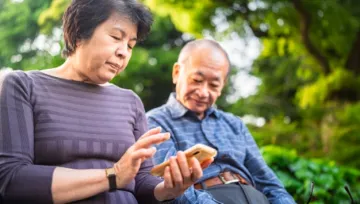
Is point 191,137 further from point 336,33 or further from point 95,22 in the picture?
point 336,33

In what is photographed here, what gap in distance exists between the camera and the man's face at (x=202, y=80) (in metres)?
2.74

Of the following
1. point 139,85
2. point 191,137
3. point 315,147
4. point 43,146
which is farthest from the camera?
point 139,85

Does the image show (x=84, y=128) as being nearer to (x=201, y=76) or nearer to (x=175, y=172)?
(x=175, y=172)

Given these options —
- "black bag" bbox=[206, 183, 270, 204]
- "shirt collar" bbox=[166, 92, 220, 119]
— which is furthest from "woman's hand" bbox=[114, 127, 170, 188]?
"shirt collar" bbox=[166, 92, 220, 119]

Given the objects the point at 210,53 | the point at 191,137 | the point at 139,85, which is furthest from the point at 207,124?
the point at 139,85

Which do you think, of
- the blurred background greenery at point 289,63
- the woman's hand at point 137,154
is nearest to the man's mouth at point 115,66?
the woman's hand at point 137,154

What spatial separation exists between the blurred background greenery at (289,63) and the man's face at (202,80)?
30.9 inches

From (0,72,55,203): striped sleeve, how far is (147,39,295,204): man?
2.75 ft

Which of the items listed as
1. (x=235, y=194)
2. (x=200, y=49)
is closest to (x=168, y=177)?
(x=235, y=194)

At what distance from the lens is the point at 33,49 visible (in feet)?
46.9

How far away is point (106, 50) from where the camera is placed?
6.02 feet

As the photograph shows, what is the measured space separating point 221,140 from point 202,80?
12.8 inches

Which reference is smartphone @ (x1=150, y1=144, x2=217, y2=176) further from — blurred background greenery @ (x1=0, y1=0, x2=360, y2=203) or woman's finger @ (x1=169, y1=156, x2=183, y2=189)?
blurred background greenery @ (x1=0, y1=0, x2=360, y2=203)

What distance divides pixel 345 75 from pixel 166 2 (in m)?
3.17
